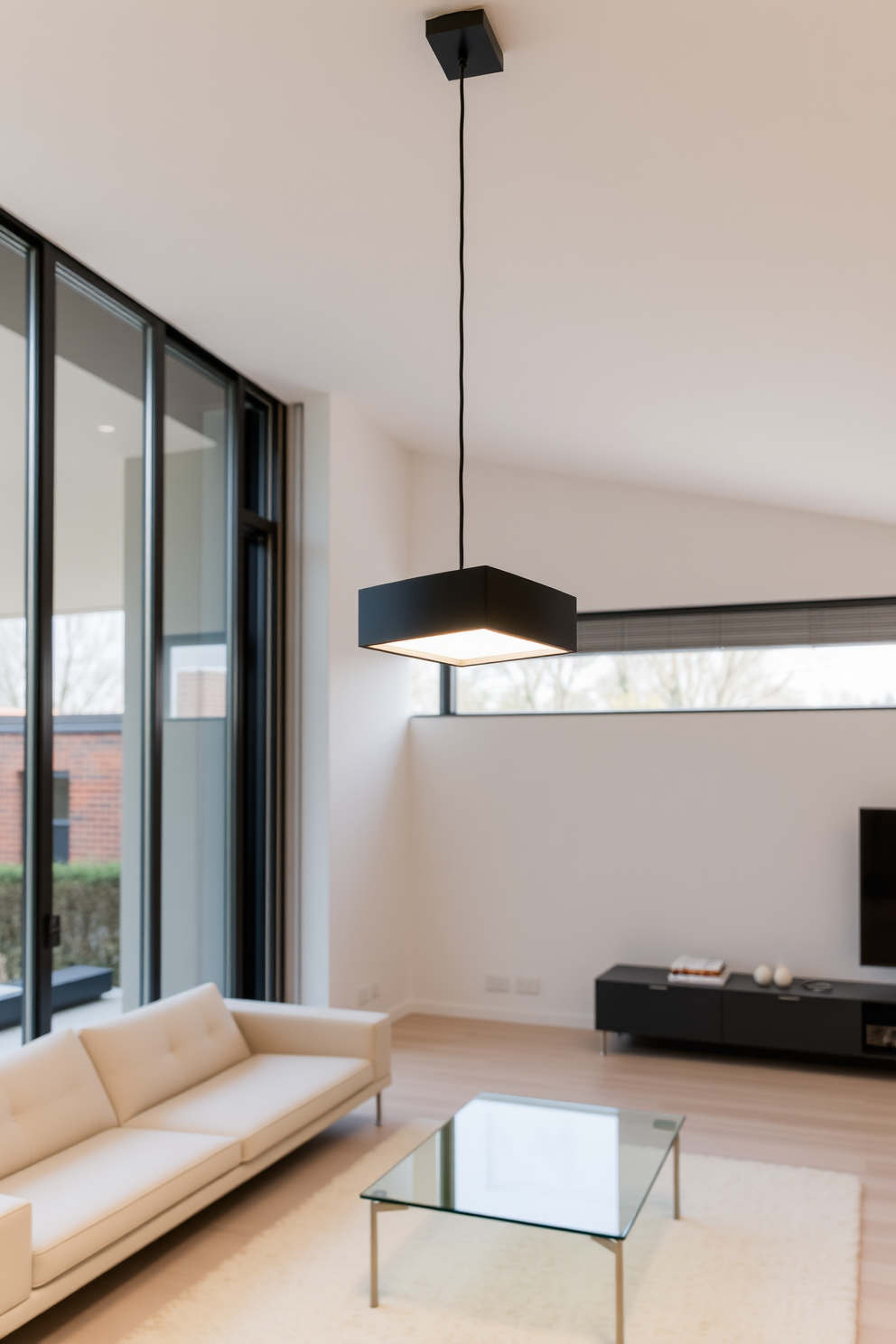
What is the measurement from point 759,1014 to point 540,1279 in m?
2.50

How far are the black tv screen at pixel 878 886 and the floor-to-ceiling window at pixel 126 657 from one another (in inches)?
119

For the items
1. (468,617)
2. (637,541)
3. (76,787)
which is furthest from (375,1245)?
(637,541)

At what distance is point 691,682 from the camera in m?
6.16

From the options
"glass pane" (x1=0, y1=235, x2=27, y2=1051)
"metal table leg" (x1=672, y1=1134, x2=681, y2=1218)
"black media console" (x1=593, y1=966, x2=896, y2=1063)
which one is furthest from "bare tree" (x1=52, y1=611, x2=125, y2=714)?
"black media console" (x1=593, y1=966, x2=896, y2=1063)

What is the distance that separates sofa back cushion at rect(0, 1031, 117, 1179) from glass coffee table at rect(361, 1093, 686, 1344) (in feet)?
3.36

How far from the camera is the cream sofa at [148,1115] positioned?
2861mm

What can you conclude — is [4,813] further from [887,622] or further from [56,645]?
[887,622]

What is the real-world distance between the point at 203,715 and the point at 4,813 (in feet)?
4.73

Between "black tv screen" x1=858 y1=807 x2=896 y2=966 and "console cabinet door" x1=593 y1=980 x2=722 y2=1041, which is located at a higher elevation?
"black tv screen" x1=858 y1=807 x2=896 y2=966

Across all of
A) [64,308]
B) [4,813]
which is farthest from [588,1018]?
[64,308]

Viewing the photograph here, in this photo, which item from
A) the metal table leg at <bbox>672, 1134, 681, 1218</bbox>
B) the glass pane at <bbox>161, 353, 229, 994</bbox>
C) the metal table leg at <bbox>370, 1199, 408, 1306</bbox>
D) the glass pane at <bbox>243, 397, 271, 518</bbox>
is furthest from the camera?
the glass pane at <bbox>243, 397, 271, 518</bbox>

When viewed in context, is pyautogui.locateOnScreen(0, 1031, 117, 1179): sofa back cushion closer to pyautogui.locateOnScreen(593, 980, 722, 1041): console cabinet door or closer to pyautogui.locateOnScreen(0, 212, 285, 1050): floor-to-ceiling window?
pyautogui.locateOnScreen(0, 212, 285, 1050): floor-to-ceiling window

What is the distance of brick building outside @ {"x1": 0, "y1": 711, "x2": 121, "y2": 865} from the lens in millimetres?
3848

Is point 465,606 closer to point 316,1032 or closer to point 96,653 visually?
point 96,653
